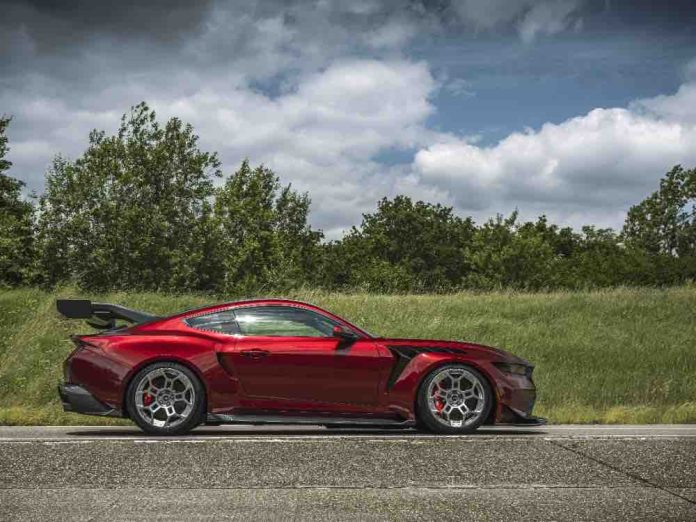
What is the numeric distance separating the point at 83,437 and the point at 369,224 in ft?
275

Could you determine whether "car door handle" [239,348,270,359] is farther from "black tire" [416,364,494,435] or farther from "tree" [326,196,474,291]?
"tree" [326,196,474,291]

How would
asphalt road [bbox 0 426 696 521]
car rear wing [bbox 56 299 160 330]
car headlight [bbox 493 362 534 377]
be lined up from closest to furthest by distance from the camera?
asphalt road [bbox 0 426 696 521] → car headlight [bbox 493 362 534 377] → car rear wing [bbox 56 299 160 330]

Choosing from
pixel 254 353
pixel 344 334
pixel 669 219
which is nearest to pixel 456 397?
pixel 344 334

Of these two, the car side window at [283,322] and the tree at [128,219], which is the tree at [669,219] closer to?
the tree at [128,219]

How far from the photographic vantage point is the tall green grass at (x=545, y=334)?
17.3 meters

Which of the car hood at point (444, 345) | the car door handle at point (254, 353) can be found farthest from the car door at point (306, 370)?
the car hood at point (444, 345)

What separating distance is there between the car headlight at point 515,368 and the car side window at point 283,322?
5.73ft

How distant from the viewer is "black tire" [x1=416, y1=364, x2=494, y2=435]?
874cm

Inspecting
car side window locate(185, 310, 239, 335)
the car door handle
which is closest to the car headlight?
the car door handle

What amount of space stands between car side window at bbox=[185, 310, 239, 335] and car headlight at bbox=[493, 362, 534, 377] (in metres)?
2.73

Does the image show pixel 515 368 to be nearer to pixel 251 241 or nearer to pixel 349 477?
pixel 349 477

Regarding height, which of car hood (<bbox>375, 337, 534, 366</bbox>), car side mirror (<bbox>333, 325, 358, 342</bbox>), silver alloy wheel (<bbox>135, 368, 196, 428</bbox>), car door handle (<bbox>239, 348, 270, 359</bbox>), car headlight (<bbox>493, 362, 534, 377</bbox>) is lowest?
silver alloy wheel (<bbox>135, 368, 196, 428</bbox>)


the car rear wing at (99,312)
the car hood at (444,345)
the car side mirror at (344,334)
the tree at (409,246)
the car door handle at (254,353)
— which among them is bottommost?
the car door handle at (254,353)

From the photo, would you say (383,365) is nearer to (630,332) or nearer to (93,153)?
(630,332)
